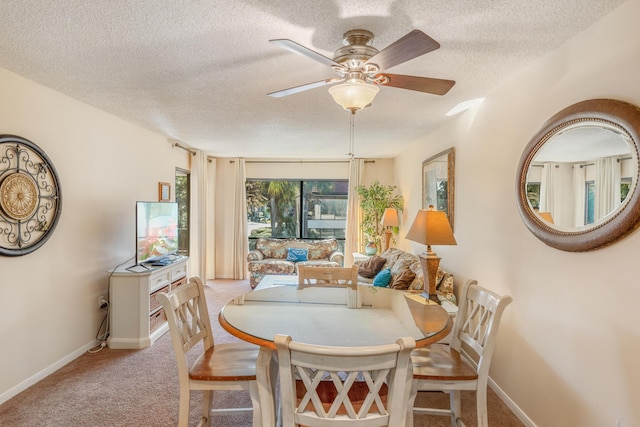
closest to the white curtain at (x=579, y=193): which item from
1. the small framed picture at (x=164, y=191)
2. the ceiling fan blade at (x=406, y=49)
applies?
the ceiling fan blade at (x=406, y=49)

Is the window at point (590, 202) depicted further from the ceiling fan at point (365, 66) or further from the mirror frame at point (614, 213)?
the ceiling fan at point (365, 66)

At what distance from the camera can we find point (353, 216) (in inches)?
253

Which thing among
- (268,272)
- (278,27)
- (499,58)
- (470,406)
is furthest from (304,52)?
(268,272)

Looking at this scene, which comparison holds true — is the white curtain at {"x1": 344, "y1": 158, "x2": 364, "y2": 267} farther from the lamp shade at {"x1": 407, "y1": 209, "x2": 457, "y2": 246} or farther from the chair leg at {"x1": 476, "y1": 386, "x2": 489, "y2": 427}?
the chair leg at {"x1": 476, "y1": 386, "x2": 489, "y2": 427}

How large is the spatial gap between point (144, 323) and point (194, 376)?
1.98 meters

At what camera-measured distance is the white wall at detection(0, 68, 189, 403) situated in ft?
8.12

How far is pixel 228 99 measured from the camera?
9.71 ft

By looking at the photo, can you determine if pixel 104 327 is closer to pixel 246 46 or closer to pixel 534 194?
pixel 246 46

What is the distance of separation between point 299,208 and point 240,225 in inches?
48.0

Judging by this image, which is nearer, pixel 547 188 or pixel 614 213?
pixel 614 213

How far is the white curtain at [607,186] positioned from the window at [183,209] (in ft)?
17.7

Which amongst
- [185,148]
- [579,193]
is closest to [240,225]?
[185,148]

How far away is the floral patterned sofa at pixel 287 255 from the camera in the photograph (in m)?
5.65

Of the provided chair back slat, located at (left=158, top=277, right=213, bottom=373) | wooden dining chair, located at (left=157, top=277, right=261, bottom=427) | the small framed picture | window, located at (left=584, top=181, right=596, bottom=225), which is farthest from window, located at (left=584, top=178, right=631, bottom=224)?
the small framed picture
